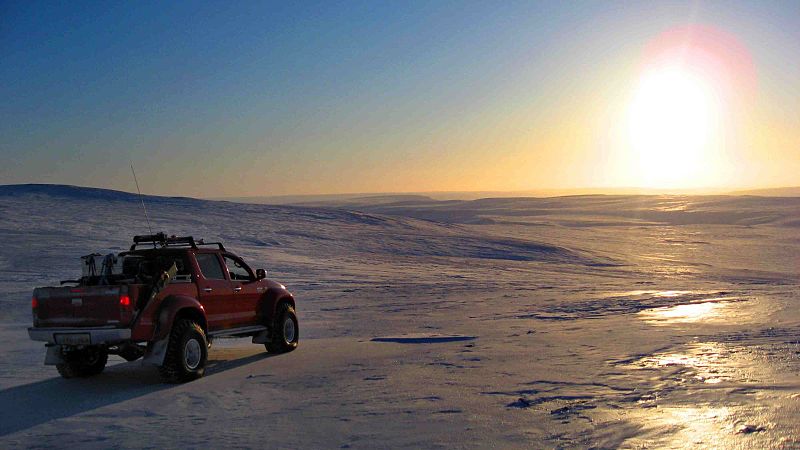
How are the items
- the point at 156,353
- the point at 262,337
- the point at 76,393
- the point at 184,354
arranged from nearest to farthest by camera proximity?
1. the point at 76,393
2. the point at 156,353
3. the point at 184,354
4. the point at 262,337

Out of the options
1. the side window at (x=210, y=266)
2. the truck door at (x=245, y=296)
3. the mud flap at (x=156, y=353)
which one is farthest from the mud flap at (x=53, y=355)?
the truck door at (x=245, y=296)

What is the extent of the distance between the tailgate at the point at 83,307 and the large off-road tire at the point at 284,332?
9.87 ft

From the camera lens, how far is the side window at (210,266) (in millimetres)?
10570

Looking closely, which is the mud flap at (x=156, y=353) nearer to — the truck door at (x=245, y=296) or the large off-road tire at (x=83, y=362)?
the large off-road tire at (x=83, y=362)

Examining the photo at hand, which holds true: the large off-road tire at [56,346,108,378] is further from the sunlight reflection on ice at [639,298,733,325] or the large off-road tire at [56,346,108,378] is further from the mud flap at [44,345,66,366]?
the sunlight reflection on ice at [639,298,733,325]

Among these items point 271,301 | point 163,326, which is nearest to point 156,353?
point 163,326

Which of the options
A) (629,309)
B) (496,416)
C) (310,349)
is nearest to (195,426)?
(496,416)

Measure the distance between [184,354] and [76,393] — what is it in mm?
1300

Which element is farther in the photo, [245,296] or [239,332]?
[245,296]

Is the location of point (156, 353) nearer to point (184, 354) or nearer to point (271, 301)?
point (184, 354)

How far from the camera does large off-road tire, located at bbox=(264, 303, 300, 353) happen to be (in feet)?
37.7

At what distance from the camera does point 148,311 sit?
9.05 meters

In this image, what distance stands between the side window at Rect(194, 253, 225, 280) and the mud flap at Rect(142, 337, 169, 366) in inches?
61.5

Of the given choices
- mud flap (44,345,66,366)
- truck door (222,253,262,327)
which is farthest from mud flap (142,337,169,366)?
truck door (222,253,262,327)
